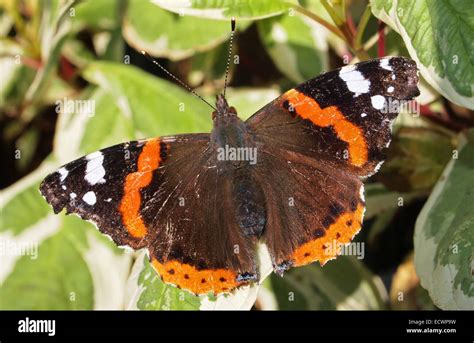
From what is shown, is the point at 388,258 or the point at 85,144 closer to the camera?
the point at 85,144

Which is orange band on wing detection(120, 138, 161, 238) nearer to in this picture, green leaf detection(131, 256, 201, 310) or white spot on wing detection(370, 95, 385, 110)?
green leaf detection(131, 256, 201, 310)

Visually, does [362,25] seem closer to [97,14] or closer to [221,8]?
[221,8]

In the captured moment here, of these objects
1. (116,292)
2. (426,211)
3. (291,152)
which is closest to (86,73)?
(116,292)

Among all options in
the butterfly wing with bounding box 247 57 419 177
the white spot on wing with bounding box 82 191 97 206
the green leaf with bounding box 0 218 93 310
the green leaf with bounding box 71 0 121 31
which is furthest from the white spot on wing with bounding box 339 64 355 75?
the green leaf with bounding box 71 0 121 31

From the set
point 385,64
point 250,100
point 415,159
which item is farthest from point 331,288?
point 385,64
